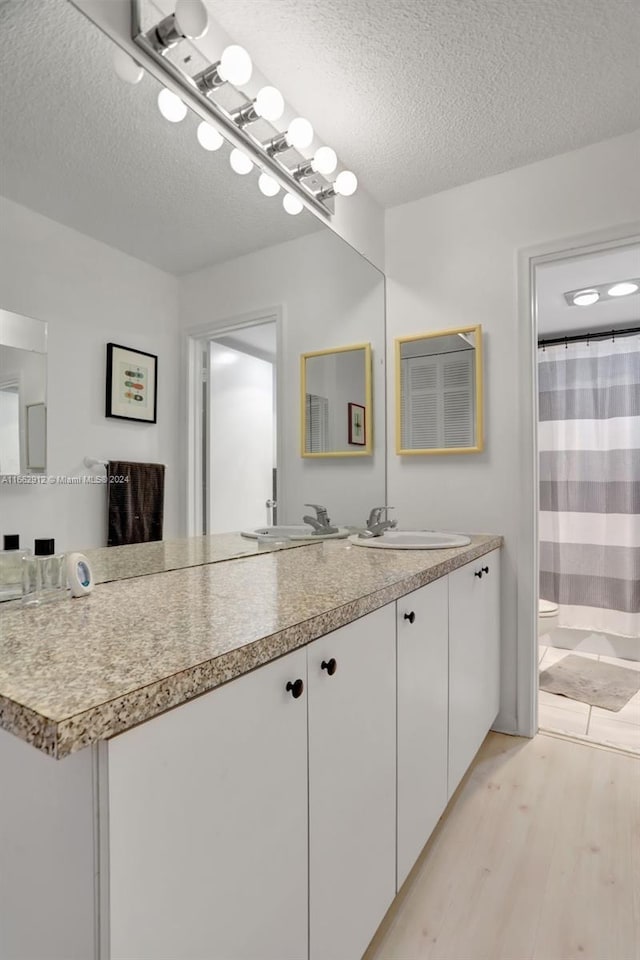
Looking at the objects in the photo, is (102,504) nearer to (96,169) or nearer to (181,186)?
(96,169)

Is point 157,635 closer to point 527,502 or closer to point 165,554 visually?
point 165,554

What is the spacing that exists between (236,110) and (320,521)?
1384 millimetres

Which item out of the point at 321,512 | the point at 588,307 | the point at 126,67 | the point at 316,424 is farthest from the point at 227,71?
the point at 588,307

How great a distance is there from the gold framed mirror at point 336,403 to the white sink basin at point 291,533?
0.89 feet

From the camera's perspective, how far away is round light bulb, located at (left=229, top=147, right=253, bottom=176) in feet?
5.47

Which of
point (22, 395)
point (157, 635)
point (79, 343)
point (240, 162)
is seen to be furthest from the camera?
point (240, 162)

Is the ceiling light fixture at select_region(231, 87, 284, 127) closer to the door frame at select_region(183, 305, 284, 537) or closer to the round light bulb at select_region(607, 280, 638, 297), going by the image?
the door frame at select_region(183, 305, 284, 537)

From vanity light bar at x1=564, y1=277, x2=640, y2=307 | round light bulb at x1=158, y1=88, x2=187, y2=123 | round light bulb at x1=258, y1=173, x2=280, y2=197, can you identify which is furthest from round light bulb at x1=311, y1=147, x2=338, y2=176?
vanity light bar at x1=564, y1=277, x2=640, y2=307

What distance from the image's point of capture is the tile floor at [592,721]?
218cm

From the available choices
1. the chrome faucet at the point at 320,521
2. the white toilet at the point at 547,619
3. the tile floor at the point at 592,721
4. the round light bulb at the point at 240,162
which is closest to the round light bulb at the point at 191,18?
the round light bulb at the point at 240,162

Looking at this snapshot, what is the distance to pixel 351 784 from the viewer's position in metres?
1.01

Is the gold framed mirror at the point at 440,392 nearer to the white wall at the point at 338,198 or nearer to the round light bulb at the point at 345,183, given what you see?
the white wall at the point at 338,198

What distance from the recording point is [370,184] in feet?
7.73

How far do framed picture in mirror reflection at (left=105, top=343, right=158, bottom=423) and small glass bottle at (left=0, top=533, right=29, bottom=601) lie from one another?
34 cm
